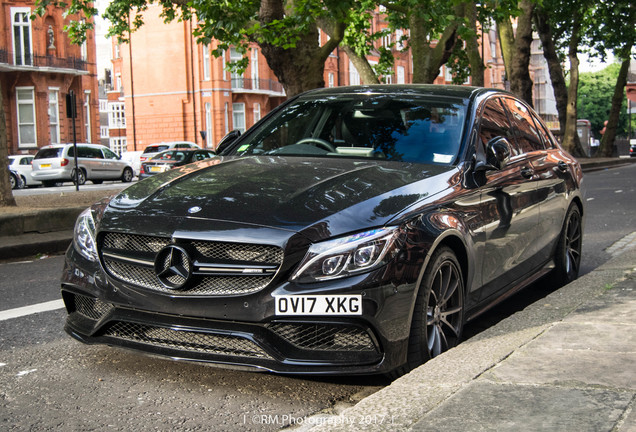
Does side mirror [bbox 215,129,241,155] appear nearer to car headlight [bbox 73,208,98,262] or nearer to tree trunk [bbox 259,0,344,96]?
car headlight [bbox 73,208,98,262]

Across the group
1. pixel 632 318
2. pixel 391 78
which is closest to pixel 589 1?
pixel 632 318

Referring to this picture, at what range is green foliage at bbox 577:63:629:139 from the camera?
115m

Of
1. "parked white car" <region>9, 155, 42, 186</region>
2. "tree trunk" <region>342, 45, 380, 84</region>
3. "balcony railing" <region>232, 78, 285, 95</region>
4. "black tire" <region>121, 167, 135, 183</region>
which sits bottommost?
"black tire" <region>121, 167, 135, 183</region>

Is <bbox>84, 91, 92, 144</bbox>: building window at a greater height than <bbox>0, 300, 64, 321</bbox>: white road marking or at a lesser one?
greater

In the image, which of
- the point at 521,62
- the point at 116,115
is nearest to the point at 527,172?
the point at 521,62

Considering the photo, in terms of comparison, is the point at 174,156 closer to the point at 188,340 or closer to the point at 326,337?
the point at 188,340

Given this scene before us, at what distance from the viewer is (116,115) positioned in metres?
86.2

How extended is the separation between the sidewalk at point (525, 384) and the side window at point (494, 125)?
4.07ft

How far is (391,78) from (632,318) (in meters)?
73.1

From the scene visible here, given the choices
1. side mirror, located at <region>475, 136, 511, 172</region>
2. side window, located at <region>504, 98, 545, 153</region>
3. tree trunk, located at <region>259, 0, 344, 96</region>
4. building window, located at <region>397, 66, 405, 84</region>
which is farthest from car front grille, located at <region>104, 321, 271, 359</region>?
building window, located at <region>397, 66, 405, 84</region>

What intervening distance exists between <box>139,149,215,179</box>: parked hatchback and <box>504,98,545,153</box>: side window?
23.6 m

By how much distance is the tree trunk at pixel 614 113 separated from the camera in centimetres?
4538

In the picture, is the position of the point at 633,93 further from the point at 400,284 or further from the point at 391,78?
the point at 400,284

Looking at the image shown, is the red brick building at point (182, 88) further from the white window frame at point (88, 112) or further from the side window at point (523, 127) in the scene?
the side window at point (523, 127)
